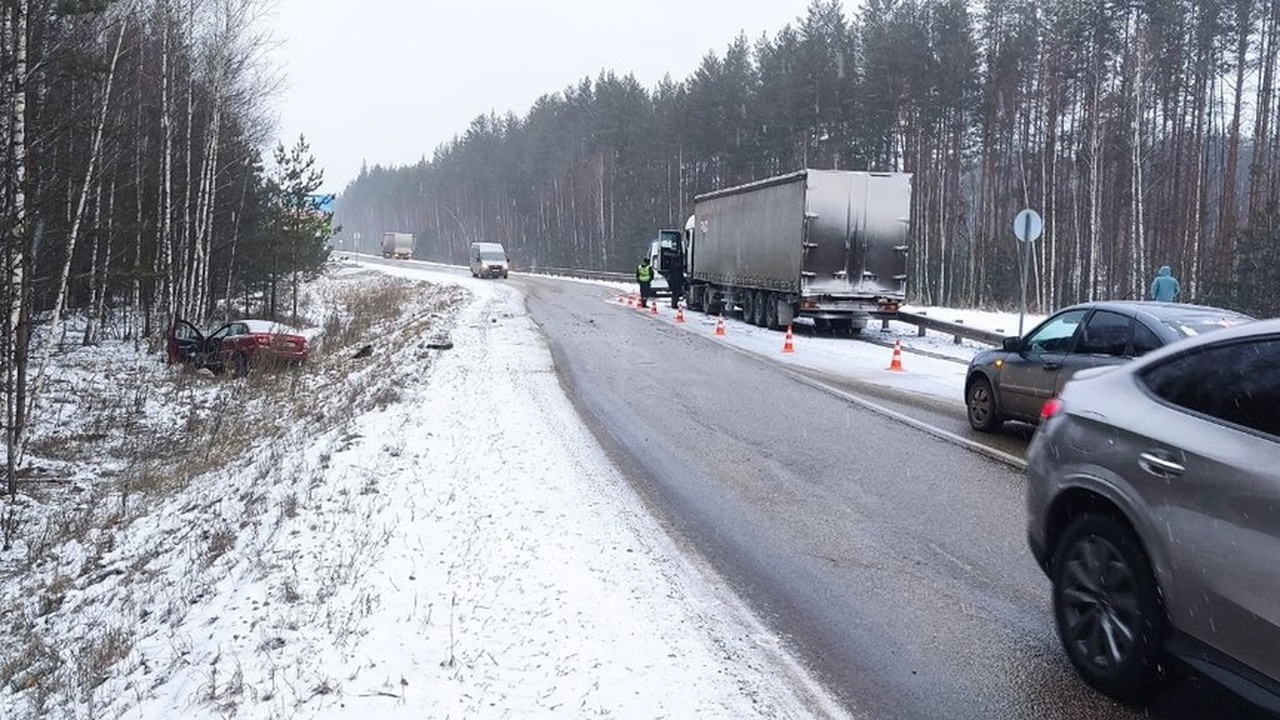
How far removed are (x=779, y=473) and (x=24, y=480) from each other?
34.7 feet

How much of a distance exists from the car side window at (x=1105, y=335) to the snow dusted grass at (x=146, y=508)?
268 inches

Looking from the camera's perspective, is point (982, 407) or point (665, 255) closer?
point (982, 407)

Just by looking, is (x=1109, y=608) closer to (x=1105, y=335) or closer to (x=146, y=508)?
(x=1105, y=335)

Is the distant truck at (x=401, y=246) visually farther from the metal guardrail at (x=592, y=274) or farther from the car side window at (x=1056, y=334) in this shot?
the car side window at (x=1056, y=334)

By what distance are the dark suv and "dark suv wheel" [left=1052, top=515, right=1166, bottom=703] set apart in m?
4.15

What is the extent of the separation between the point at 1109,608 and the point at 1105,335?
18.0 ft

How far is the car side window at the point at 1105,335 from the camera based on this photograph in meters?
8.73

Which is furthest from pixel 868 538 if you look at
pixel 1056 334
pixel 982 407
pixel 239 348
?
pixel 239 348

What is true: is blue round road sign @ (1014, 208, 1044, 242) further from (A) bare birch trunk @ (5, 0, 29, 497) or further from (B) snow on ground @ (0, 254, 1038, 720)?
(A) bare birch trunk @ (5, 0, 29, 497)

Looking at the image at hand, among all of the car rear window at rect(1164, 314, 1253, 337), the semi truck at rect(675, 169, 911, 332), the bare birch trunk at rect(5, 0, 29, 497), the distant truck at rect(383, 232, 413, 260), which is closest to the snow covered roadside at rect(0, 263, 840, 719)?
the bare birch trunk at rect(5, 0, 29, 497)

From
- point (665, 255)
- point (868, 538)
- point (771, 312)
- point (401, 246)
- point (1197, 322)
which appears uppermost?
point (401, 246)

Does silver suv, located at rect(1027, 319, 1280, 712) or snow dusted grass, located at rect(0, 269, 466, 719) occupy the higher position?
silver suv, located at rect(1027, 319, 1280, 712)

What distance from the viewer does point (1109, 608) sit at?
13.6 ft

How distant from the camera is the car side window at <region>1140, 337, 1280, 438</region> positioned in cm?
360
